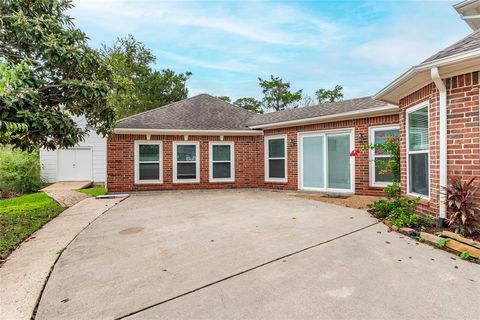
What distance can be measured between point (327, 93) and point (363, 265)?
30860 millimetres

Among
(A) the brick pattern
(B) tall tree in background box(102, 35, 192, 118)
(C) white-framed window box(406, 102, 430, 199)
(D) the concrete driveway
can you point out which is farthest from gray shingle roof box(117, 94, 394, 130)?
(B) tall tree in background box(102, 35, 192, 118)

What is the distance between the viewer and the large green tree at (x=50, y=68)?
4469 millimetres

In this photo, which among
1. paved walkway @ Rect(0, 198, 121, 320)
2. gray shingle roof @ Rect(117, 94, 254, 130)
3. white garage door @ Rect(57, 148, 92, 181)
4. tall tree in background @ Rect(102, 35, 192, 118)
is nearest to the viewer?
paved walkway @ Rect(0, 198, 121, 320)

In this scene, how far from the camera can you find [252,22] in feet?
36.6

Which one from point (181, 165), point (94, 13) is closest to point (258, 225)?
point (181, 165)

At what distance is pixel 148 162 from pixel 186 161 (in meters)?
1.54

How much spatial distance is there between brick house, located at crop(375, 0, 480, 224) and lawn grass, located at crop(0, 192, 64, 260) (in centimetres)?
714

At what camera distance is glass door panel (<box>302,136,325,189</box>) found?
942cm

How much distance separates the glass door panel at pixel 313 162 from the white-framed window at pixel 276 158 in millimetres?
841

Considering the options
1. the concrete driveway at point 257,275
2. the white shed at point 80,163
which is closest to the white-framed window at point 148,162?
the white shed at point 80,163

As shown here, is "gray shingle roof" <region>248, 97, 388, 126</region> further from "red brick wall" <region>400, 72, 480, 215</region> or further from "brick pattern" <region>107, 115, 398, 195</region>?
"red brick wall" <region>400, 72, 480, 215</region>

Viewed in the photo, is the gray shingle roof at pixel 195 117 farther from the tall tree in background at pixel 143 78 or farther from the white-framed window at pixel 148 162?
the tall tree in background at pixel 143 78

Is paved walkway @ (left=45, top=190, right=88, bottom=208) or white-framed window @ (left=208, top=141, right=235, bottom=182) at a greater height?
white-framed window @ (left=208, top=141, right=235, bottom=182)

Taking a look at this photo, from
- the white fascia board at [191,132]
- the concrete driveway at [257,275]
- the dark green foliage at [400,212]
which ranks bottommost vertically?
the concrete driveway at [257,275]
